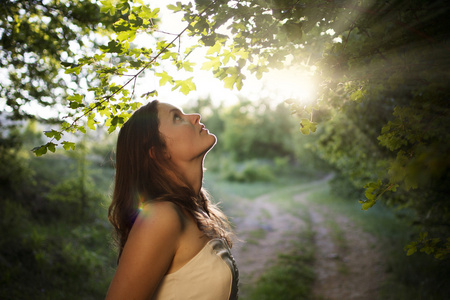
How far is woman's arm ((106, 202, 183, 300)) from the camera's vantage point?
59.8 inches

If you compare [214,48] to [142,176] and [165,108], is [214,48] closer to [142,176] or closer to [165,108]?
[165,108]

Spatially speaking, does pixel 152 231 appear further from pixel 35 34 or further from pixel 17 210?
pixel 17 210

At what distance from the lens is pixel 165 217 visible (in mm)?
1632

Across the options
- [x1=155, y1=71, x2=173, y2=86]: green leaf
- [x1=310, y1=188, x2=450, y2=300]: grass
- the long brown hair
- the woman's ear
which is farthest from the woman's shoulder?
[x1=310, y1=188, x2=450, y2=300]: grass

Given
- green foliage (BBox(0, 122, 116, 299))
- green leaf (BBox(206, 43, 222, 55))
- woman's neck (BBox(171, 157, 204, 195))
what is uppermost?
green leaf (BBox(206, 43, 222, 55))

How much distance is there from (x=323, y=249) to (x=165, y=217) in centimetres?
750

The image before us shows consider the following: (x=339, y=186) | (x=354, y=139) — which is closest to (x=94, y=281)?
(x=354, y=139)

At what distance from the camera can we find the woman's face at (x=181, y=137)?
2076 millimetres

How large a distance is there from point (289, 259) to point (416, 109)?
626 centimetres

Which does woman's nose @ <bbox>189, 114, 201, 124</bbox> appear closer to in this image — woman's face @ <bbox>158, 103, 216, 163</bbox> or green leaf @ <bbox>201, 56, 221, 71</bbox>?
woman's face @ <bbox>158, 103, 216, 163</bbox>

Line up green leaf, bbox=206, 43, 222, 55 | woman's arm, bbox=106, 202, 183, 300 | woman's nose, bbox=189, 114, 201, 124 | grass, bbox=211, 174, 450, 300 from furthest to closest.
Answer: grass, bbox=211, 174, 450, 300, woman's nose, bbox=189, 114, 201, 124, green leaf, bbox=206, 43, 222, 55, woman's arm, bbox=106, 202, 183, 300

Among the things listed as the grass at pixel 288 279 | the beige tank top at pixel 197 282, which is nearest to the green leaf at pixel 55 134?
the beige tank top at pixel 197 282

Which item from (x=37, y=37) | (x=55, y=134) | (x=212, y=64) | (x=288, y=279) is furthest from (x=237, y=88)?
(x=288, y=279)

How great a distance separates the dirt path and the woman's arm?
3.28 metres
